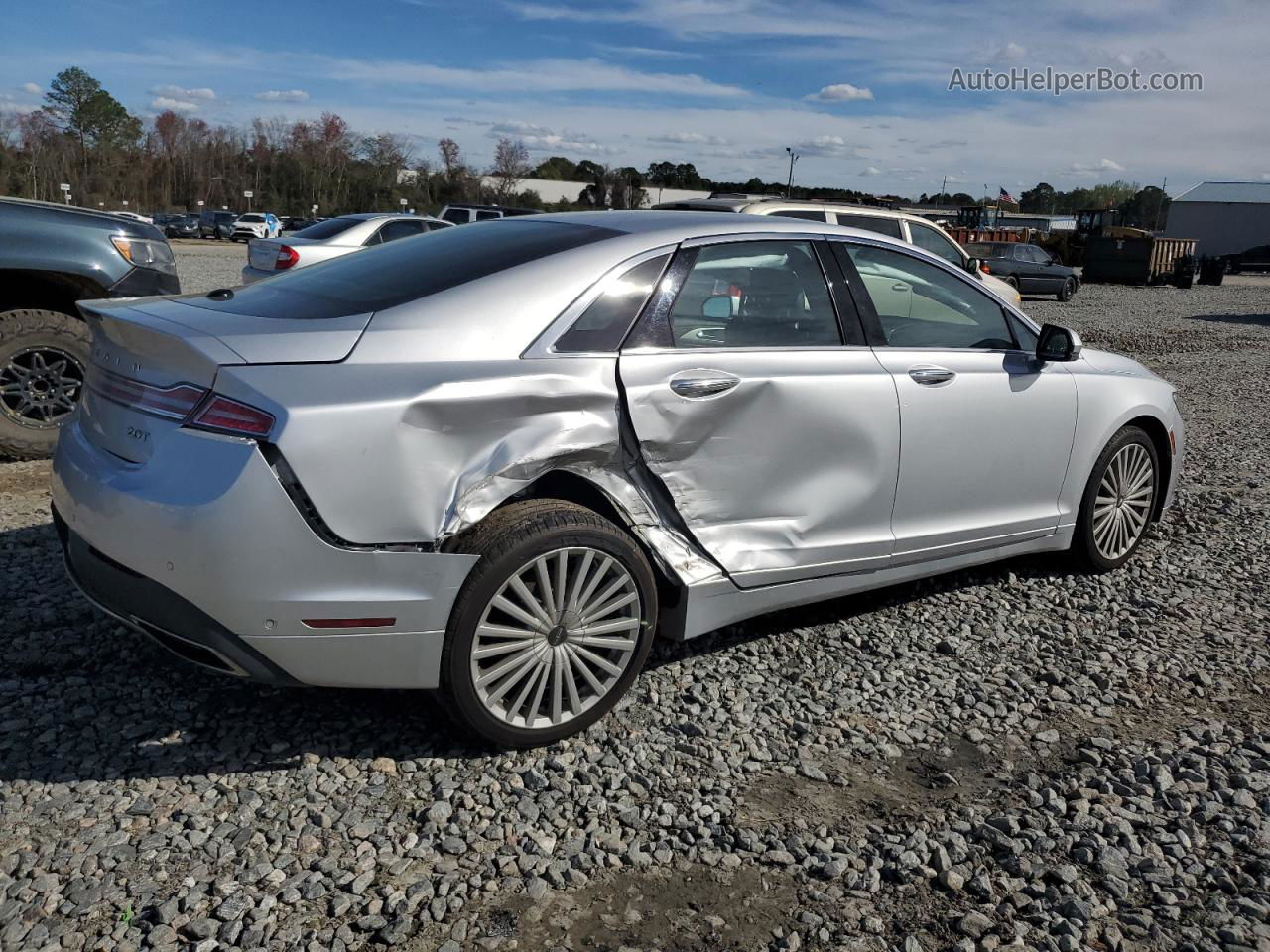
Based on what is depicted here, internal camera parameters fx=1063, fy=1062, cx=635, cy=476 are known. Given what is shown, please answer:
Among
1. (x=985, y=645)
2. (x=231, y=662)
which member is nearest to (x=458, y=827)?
(x=231, y=662)

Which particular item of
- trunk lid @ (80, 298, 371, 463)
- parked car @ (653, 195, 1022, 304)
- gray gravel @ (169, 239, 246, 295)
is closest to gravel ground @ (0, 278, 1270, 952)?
trunk lid @ (80, 298, 371, 463)

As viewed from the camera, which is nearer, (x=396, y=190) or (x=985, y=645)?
(x=985, y=645)

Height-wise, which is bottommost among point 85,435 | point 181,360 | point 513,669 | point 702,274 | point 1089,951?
point 1089,951

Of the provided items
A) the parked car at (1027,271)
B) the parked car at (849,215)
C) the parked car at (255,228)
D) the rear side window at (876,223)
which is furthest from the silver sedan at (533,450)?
the parked car at (255,228)

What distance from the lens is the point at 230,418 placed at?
2.83 metres

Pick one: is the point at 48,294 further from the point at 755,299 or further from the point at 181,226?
the point at 181,226

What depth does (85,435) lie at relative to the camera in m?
3.34

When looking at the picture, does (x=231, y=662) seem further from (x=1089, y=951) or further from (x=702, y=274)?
(x=1089, y=951)

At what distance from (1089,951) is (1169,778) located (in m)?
1.00

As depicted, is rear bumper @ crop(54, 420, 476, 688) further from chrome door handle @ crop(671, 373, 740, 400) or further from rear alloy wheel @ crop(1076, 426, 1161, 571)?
rear alloy wheel @ crop(1076, 426, 1161, 571)

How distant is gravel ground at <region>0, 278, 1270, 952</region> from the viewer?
8.51 ft

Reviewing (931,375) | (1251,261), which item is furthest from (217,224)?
(931,375)

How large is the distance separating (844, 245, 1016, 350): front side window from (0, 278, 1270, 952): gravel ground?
1.23 metres

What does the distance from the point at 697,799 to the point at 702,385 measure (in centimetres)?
131
